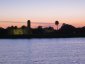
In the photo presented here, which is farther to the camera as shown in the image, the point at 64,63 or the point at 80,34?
the point at 80,34

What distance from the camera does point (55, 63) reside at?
150 ft

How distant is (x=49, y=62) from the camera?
47.2 m

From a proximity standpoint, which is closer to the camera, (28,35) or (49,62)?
(49,62)

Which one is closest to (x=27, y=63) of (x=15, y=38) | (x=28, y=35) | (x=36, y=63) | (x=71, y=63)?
(x=36, y=63)

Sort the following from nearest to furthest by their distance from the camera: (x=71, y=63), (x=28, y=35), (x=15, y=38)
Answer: (x=71, y=63) < (x=28, y=35) < (x=15, y=38)

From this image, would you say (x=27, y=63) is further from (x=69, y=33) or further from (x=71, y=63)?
(x=69, y=33)

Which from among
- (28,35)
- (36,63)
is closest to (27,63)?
(36,63)

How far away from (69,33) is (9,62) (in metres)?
101

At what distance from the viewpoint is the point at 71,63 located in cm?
4534

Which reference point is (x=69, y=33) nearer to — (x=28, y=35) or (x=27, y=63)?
(x=28, y=35)

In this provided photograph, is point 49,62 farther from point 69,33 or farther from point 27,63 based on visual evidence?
point 69,33

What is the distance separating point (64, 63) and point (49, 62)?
2.05m

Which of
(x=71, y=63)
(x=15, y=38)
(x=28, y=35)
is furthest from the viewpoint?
(x=15, y=38)

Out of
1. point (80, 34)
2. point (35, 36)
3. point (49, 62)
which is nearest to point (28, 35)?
point (35, 36)
